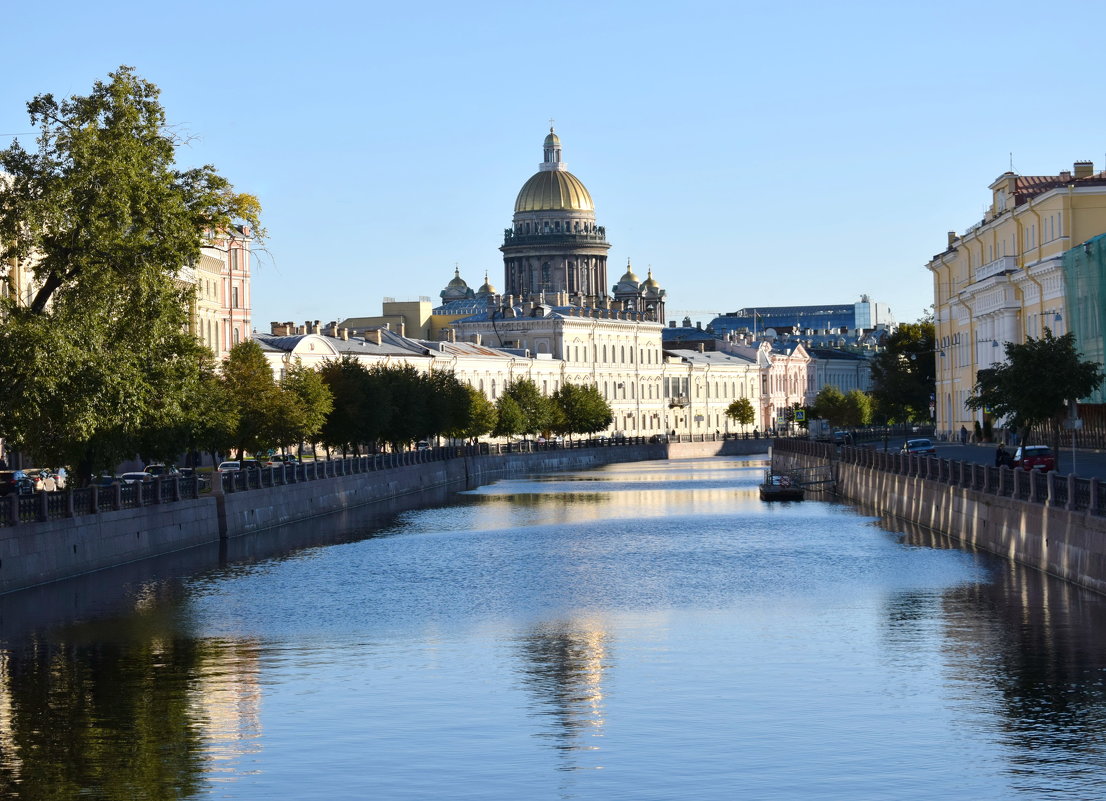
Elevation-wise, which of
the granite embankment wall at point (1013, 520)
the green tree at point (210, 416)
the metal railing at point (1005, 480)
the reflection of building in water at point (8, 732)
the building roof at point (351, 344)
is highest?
the building roof at point (351, 344)

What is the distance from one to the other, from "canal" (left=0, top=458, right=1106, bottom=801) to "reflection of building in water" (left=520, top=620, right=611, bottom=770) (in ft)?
0.25

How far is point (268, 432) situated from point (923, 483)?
27289 mm

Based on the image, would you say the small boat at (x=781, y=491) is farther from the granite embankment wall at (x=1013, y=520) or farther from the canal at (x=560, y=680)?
the canal at (x=560, y=680)

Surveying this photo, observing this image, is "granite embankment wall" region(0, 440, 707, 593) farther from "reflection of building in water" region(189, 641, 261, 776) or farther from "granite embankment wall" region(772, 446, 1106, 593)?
"granite embankment wall" region(772, 446, 1106, 593)

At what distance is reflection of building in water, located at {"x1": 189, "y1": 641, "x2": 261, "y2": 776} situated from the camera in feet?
76.1

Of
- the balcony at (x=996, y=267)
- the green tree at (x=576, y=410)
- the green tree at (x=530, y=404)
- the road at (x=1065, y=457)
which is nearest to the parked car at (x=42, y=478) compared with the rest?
the road at (x=1065, y=457)

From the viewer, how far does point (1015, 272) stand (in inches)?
3561

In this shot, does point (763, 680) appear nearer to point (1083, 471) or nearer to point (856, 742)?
point (856, 742)

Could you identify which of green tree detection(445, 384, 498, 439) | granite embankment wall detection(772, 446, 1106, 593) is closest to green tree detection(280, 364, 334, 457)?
granite embankment wall detection(772, 446, 1106, 593)

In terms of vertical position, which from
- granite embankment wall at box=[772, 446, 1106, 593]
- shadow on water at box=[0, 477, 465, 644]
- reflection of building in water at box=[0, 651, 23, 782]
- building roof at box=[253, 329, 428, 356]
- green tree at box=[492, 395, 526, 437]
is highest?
building roof at box=[253, 329, 428, 356]

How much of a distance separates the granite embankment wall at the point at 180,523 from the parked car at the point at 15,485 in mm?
1344

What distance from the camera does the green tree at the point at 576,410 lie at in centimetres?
16188

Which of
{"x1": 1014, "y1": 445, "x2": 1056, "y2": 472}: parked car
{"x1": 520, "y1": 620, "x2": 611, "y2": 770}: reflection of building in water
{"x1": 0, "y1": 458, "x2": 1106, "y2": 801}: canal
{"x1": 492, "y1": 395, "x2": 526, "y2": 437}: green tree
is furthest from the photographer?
{"x1": 492, "y1": 395, "x2": 526, "y2": 437}: green tree

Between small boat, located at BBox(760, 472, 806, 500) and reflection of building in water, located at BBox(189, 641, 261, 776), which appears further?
small boat, located at BBox(760, 472, 806, 500)
